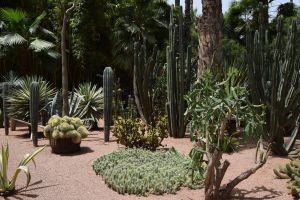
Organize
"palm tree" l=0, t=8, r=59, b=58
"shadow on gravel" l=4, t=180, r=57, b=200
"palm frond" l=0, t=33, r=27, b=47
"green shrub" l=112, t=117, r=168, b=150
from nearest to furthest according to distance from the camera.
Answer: "shadow on gravel" l=4, t=180, r=57, b=200, "green shrub" l=112, t=117, r=168, b=150, "palm frond" l=0, t=33, r=27, b=47, "palm tree" l=0, t=8, r=59, b=58

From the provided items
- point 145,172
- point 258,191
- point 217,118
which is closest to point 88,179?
point 145,172

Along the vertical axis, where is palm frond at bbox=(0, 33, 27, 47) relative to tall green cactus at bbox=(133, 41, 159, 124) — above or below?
above

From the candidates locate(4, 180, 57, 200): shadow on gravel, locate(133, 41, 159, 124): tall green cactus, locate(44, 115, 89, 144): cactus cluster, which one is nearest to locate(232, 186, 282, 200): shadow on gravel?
locate(4, 180, 57, 200): shadow on gravel

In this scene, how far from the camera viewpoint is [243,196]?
19.0 ft

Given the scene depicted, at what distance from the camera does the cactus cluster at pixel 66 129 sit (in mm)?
8531

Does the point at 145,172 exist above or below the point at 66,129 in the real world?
below

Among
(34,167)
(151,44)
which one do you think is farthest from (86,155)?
(151,44)

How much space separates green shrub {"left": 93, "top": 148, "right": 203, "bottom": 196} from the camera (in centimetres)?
620

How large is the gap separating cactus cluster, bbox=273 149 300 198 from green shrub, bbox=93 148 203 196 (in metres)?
1.19

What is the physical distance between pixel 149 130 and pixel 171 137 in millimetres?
1806

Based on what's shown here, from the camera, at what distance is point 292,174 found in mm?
5898

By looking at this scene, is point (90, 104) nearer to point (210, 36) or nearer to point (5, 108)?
point (5, 108)

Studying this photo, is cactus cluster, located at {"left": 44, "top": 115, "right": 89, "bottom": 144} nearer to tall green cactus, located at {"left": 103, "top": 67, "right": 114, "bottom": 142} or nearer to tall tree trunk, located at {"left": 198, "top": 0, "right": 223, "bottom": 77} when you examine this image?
tall green cactus, located at {"left": 103, "top": 67, "right": 114, "bottom": 142}

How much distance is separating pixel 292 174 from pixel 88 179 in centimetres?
316
